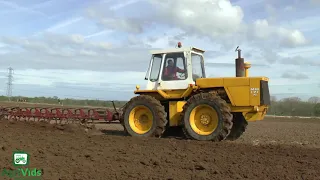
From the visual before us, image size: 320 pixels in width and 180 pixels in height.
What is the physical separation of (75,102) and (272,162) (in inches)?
1898

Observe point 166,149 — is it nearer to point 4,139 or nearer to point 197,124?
point 197,124

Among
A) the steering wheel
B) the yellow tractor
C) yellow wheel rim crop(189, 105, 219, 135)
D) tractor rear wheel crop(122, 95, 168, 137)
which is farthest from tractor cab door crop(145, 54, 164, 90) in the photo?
yellow wheel rim crop(189, 105, 219, 135)

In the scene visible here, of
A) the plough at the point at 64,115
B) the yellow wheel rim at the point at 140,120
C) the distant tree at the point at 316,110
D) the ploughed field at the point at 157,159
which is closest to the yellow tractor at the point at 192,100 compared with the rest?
the yellow wheel rim at the point at 140,120

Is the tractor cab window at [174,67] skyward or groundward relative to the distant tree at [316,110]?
skyward

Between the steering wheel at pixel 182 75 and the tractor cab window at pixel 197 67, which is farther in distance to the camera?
the tractor cab window at pixel 197 67

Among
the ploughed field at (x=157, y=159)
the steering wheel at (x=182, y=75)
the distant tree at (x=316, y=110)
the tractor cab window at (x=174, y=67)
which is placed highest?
the tractor cab window at (x=174, y=67)

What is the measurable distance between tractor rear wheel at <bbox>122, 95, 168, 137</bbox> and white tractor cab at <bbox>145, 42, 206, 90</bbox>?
59 centimetres

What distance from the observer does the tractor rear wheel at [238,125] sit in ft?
38.3

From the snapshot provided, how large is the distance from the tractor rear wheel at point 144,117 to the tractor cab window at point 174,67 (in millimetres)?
839

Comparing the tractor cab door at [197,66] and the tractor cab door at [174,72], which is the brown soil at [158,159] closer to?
the tractor cab door at [174,72]

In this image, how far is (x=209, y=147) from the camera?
9336 millimetres

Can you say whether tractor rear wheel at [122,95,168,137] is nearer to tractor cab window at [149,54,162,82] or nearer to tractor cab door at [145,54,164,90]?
tractor cab door at [145,54,164,90]

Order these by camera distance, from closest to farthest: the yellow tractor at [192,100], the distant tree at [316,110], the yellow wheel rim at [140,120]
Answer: the yellow tractor at [192,100] < the yellow wheel rim at [140,120] < the distant tree at [316,110]

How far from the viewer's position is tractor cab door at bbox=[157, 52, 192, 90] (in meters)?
11.5
